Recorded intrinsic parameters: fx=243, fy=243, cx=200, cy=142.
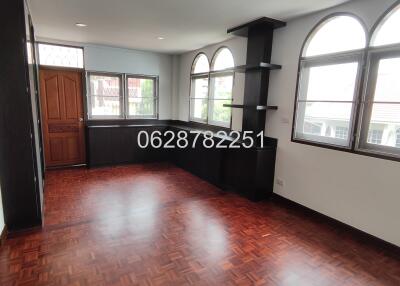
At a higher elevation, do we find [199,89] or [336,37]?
[336,37]

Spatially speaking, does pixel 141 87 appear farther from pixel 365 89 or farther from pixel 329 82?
pixel 365 89

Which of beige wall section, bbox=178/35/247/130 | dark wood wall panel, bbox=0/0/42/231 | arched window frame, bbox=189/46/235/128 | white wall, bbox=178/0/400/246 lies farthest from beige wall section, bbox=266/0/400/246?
dark wood wall panel, bbox=0/0/42/231

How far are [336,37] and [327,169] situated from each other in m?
1.61

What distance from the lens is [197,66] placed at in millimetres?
5578

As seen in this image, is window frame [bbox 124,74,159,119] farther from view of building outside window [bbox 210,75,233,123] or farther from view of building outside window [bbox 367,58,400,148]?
view of building outside window [bbox 367,58,400,148]

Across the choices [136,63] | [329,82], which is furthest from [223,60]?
[329,82]

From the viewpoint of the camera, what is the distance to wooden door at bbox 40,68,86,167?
15.9ft

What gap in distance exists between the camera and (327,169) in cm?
302

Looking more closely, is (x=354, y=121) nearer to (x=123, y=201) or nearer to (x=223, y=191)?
(x=223, y=191)

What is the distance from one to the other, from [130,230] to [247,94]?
261 centimetres

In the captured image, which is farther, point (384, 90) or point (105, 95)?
point (105, 95)

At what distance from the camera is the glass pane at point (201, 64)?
17.2 ft

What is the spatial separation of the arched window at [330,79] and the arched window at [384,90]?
0.13 m

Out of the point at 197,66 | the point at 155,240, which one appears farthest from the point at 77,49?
the point at 155,240
